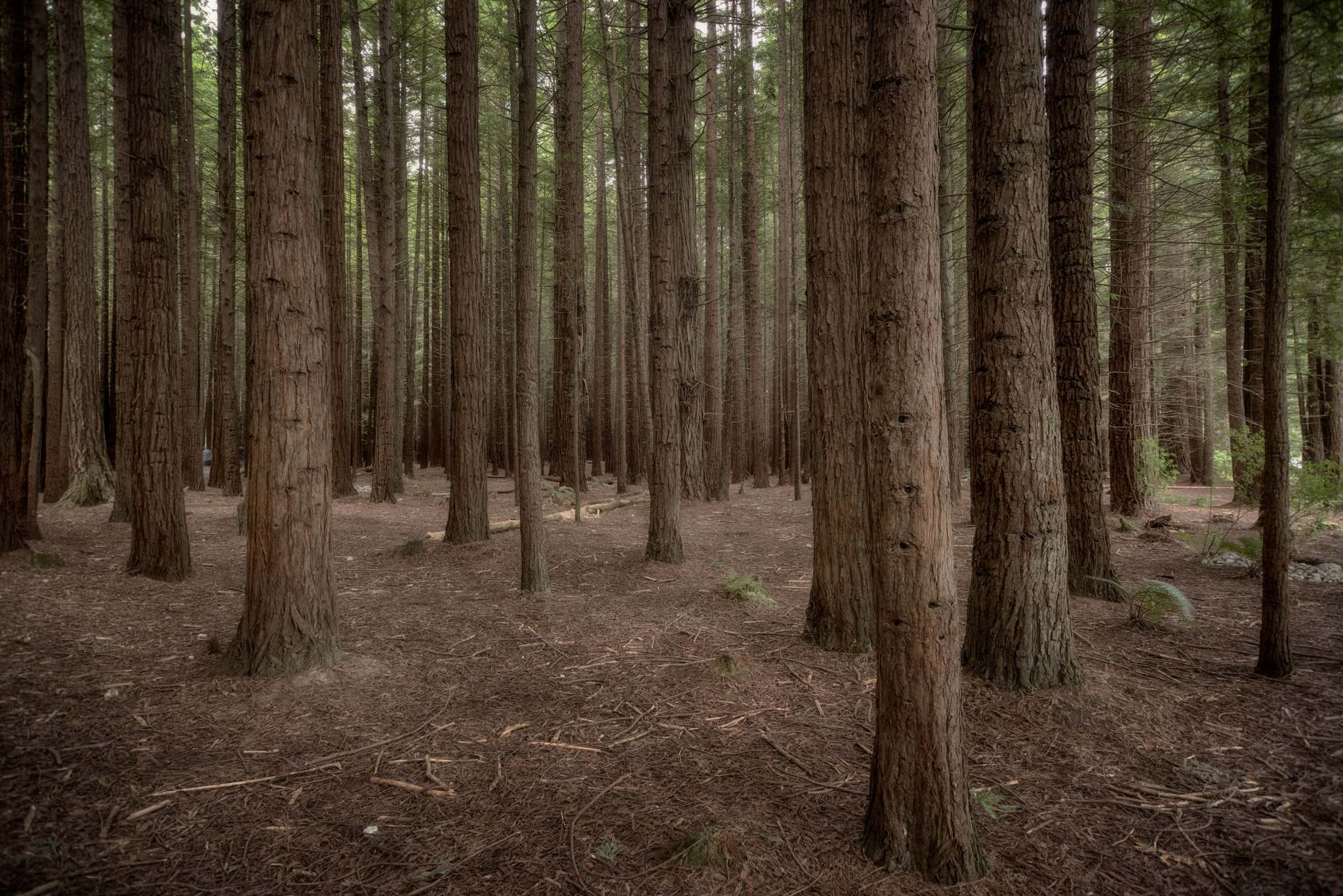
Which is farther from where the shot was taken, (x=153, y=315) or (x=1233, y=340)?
(x=1233, y=340)

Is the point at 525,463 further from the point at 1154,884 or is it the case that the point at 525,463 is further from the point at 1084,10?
the point at 1084,10

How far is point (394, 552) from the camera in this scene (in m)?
7.98

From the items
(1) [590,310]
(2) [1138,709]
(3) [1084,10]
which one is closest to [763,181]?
(1) [590,310]

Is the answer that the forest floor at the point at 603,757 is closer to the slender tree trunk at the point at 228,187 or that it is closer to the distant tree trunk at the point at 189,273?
the slender tree trunk at the point at 228,187

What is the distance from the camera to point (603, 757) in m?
3.26

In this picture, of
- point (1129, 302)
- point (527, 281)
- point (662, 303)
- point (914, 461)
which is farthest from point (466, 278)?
point (1129, 302)

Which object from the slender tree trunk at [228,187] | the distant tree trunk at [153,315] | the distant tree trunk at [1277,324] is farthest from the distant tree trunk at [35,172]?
the distant tree trunk at [1277,324]

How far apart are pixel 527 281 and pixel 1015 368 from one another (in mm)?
4156

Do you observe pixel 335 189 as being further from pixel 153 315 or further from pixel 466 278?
pixel 153 315

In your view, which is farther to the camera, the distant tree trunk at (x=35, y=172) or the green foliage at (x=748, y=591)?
the distant tree trunk at (x=35, y=172)

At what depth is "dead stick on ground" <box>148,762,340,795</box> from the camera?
2.83m

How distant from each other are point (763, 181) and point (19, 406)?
913 inches

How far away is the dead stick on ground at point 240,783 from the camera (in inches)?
111

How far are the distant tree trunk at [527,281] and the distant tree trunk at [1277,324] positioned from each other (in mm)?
5185
